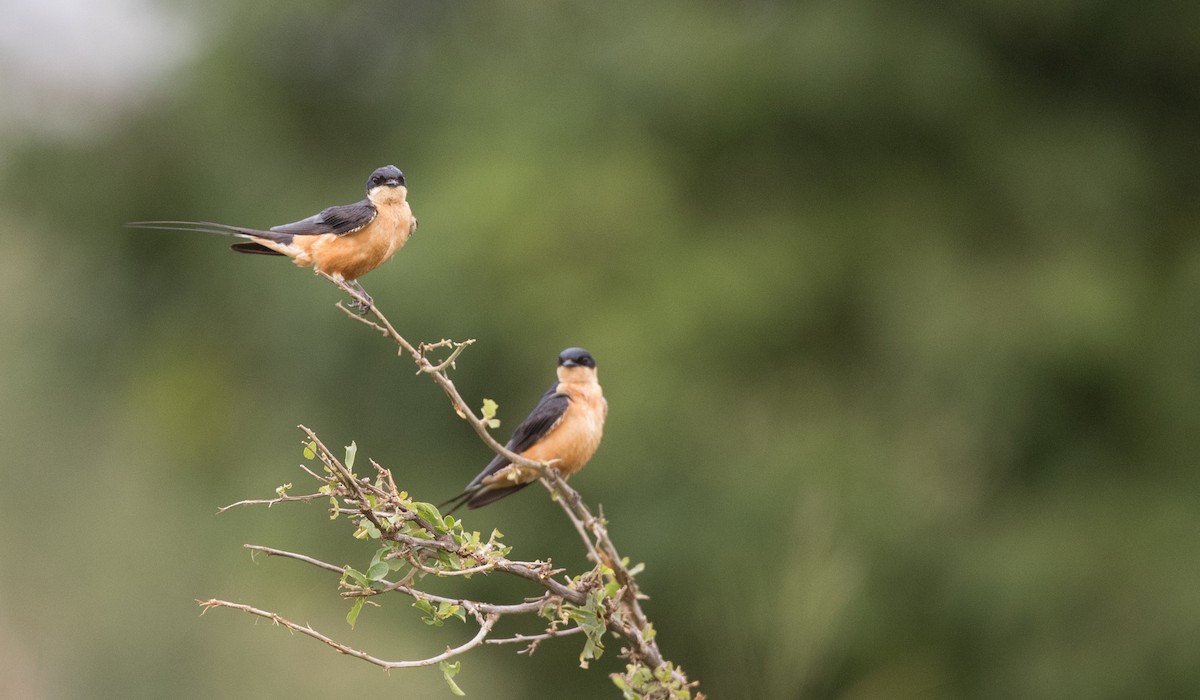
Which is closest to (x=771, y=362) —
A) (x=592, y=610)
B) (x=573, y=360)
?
(x=573, y=360)

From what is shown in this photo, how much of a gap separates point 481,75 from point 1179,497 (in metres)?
6.25

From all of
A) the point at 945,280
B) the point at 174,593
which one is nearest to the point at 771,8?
the point at 945,280

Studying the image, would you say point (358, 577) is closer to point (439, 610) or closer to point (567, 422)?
point (439, 610)

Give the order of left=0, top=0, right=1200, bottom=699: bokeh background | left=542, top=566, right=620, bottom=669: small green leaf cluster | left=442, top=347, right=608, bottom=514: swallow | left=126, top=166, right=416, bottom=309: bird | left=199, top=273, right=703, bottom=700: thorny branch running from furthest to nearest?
left=0, top=0, right=1200, bottom=699: bokeh background, left=442, top=347, right=608, bottom=514: swallow, left=126, top=166, right=416, bottom=309: bird, left=542, top=566, right=620, bottom=669: small green leaf cluster, left=199, top=273, right=703, bottom=700: thorny branch

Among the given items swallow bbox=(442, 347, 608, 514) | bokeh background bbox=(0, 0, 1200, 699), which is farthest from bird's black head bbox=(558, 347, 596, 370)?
bokeh background bbox=(0, 0, 1200, 699)

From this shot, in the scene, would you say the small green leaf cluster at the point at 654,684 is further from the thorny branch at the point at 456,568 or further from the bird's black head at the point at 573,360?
the bird's black head at the point at 573,360

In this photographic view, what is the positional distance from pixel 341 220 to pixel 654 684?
1.30 metres

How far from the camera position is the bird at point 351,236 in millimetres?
2955

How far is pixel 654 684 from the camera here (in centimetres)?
229

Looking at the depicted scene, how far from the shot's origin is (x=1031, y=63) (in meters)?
9.35

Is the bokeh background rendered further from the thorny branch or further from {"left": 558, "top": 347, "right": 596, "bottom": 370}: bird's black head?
the thorny branch

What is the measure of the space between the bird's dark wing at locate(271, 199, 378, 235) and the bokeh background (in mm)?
4619

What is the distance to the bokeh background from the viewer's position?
8.24m

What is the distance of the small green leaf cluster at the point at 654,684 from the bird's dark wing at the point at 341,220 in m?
1.23
